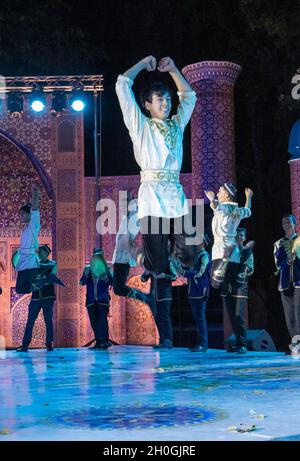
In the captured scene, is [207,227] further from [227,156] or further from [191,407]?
[191,407]

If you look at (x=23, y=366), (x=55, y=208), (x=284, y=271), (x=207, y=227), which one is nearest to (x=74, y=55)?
(x=55, y=208)

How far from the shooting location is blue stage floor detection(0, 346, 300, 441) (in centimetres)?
272

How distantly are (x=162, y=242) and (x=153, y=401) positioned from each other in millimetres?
1399

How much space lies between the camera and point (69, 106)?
13.7 meters

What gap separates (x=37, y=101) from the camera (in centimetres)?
1353

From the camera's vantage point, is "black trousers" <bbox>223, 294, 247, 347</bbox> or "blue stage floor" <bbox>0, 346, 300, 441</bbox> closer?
"blue stage floor" <bbox>0, 346, 300, 441</bbox>

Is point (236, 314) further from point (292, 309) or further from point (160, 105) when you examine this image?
point (160, 105)

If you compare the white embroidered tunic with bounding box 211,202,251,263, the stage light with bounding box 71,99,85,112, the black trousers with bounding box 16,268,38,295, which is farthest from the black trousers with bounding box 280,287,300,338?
the stage light with bounding box 71,99,85,112

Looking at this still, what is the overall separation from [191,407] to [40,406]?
0.68 m

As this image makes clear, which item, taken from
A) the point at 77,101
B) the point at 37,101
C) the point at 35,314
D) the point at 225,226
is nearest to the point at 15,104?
the point at 37,101

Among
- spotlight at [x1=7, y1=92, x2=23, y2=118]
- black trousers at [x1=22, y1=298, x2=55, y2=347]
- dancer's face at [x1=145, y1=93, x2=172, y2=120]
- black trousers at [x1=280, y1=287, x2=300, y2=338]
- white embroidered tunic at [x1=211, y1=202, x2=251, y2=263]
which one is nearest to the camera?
dancer's face at [x1=145, y1=93, x2=172, y2=120]

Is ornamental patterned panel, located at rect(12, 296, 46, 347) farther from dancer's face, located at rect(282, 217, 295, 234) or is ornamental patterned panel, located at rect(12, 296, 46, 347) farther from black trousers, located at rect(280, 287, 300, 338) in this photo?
dancer's face, located at rect(282, 217, 295, 234)

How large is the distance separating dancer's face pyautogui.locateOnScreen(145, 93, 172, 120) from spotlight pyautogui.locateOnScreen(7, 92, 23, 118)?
8.81 metres

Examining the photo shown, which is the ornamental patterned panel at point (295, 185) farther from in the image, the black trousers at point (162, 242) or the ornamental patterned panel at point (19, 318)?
the black trousers at point (162, 242)
